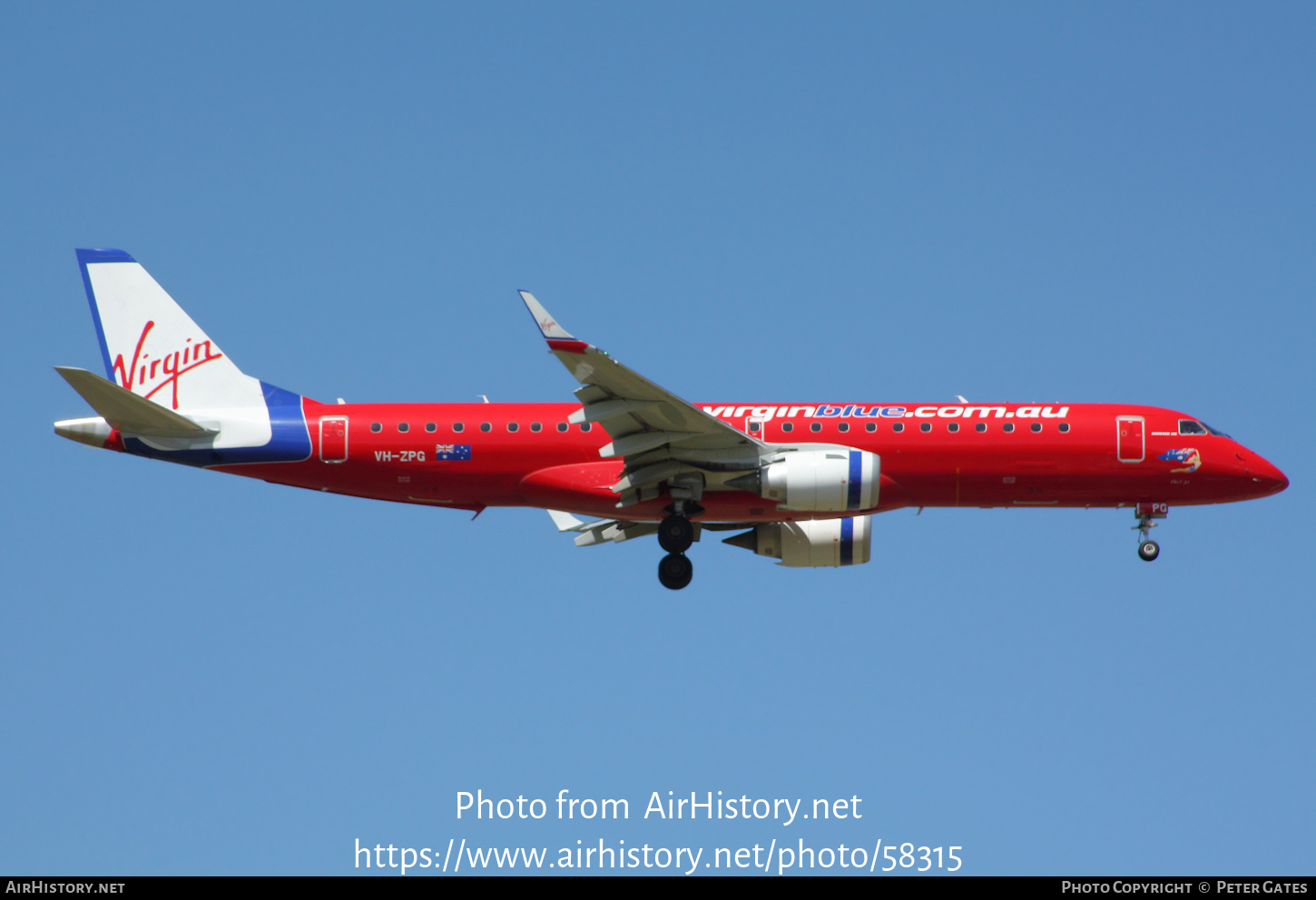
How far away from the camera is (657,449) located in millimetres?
34875

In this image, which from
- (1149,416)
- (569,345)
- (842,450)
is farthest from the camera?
(1149,416)

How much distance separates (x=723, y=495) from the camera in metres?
35.6

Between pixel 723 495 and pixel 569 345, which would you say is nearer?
pixel 569 345

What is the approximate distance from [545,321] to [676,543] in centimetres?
749

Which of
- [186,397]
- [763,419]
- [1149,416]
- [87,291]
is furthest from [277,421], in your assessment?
[1149,416]

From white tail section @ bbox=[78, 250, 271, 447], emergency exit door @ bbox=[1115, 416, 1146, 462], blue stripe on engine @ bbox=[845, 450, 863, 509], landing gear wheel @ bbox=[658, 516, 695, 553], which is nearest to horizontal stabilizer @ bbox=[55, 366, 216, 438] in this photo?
white tail section @ bbox=[78, 250, 271, 447]

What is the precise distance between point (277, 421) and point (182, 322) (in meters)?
4.11

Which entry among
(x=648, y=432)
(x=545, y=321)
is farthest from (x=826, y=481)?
(x=545, y=321)

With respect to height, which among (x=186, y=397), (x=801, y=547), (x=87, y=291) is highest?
(x=87, y=291)

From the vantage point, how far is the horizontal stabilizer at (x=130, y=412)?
32.4 meters

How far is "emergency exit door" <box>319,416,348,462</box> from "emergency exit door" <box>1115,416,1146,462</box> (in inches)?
728

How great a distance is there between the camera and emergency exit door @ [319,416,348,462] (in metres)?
35.4

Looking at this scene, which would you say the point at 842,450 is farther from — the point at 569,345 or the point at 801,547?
the point at 569,345

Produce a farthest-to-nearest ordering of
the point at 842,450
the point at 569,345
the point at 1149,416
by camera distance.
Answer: the point at 1149,416 < the point at 842,450 < the point at 569,345
